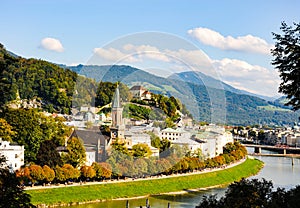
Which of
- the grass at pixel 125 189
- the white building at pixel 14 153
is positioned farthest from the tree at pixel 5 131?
the grass at pixel 125 189

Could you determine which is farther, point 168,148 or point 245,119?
point 245,119

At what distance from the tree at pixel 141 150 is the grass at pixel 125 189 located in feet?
5.60

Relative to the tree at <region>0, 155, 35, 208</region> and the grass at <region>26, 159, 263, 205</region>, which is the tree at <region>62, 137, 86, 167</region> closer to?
the grass at <region>26, 159, 263, 205</region>

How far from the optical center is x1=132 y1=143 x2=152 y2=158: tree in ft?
71.8

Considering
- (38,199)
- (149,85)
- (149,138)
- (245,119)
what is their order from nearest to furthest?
(38,199)
(149,138)
(149,85)
(245,119)

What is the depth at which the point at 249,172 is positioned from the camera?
91.2 ft

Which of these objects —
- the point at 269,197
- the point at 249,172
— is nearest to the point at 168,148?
the point at 249,172

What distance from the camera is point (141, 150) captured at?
22.1m

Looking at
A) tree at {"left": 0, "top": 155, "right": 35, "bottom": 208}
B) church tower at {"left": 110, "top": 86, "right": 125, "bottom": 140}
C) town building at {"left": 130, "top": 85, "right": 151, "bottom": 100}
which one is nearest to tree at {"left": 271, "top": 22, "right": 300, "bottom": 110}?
tree at {"left": 0, "top": 155, "right": 35, "bottom": 208}

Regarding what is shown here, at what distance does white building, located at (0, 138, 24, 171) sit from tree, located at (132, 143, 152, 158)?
4935 mm

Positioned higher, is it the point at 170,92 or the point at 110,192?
the point at 170,92

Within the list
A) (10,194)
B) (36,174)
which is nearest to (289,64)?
(10,194)

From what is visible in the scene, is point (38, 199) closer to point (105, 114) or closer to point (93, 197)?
point (93, 197)

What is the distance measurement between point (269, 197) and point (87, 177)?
35.6 feet
